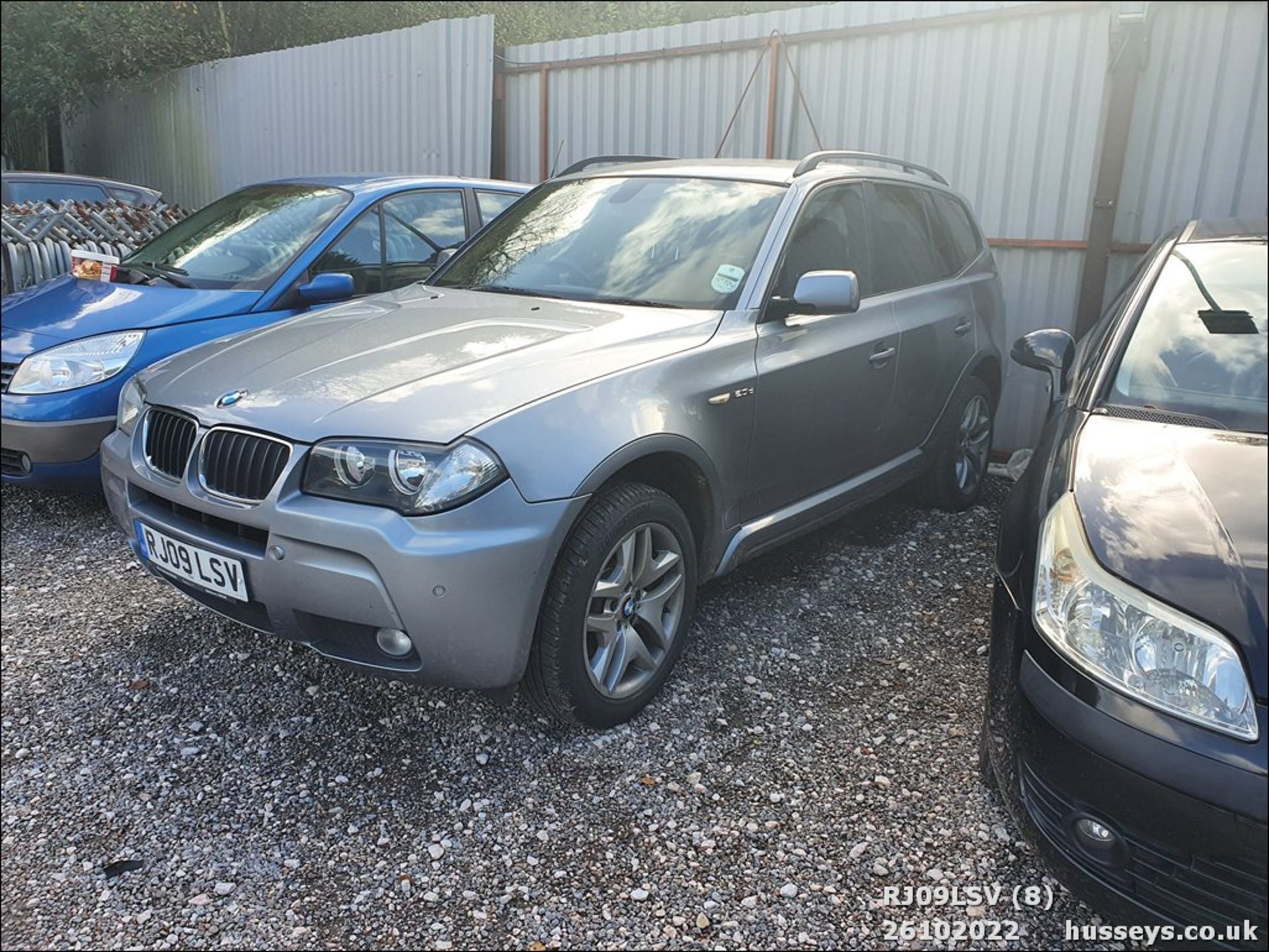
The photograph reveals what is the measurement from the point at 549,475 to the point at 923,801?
4.33 feet

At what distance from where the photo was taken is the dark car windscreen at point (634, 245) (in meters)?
3.45

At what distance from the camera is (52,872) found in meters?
2.36

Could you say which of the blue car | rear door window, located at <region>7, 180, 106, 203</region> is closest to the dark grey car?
rear door window, located at <region>7, 180, 106, 203</region>

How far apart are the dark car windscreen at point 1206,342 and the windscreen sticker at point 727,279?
1230mm

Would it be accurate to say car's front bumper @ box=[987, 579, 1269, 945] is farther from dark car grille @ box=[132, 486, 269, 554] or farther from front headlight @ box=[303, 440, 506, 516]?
dark car grille @ box=[132, 486, 269, 554]

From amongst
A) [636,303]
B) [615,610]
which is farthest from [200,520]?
[636,303]

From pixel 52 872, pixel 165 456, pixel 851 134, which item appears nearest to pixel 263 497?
pixel 165 456

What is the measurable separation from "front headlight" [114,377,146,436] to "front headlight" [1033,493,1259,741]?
108 inches

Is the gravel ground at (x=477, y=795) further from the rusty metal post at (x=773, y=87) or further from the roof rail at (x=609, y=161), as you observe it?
the rusty metal post at (x=773, y=87)

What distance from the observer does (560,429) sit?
264 centimetres

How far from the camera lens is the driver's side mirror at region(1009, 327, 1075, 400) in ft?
11.2

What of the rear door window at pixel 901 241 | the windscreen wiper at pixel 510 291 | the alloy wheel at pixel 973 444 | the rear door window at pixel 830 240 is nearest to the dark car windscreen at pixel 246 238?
the windscreen wiper at pixel 510 291

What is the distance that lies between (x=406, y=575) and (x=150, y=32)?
1287cm

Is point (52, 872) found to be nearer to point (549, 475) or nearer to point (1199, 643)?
point (549, 475)
